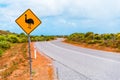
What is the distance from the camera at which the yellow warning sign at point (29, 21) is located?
14.7m

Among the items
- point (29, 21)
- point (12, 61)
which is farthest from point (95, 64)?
point (12, 61)

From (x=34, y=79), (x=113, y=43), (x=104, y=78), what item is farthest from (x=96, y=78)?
(x=113, y=43)

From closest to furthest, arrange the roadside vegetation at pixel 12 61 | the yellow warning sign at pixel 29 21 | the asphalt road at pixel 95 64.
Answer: the yellow warning sign at pixel 29 21 → the asphalt road at pixel 95 64 → the roadside vegetation at pixel 12 61

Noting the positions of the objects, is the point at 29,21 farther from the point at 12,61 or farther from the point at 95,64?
the point at 12,61

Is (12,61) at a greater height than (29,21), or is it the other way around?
(29,21)

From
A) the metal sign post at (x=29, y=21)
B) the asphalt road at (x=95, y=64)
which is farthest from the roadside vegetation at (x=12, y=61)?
the metal sign post at (x=29, y=21)

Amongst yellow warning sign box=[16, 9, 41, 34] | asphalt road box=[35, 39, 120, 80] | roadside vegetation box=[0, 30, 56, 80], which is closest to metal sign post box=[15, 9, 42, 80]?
yellow warning sign box=[16, 9, 41, 34]

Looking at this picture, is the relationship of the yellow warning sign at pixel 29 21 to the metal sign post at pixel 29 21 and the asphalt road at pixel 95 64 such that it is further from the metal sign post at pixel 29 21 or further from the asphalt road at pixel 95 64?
the asphalt road at pixel 95 64

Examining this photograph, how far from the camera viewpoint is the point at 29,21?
48.1 ft

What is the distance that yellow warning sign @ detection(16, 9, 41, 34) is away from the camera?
48.3 ft

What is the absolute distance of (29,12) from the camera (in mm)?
14750

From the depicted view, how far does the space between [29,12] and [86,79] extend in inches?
152

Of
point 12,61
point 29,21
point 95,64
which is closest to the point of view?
point 29,21

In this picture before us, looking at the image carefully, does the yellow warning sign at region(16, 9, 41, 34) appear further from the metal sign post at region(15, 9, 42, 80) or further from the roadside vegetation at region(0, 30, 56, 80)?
the roadside vegetation at region(0, 30, 56, 80)
